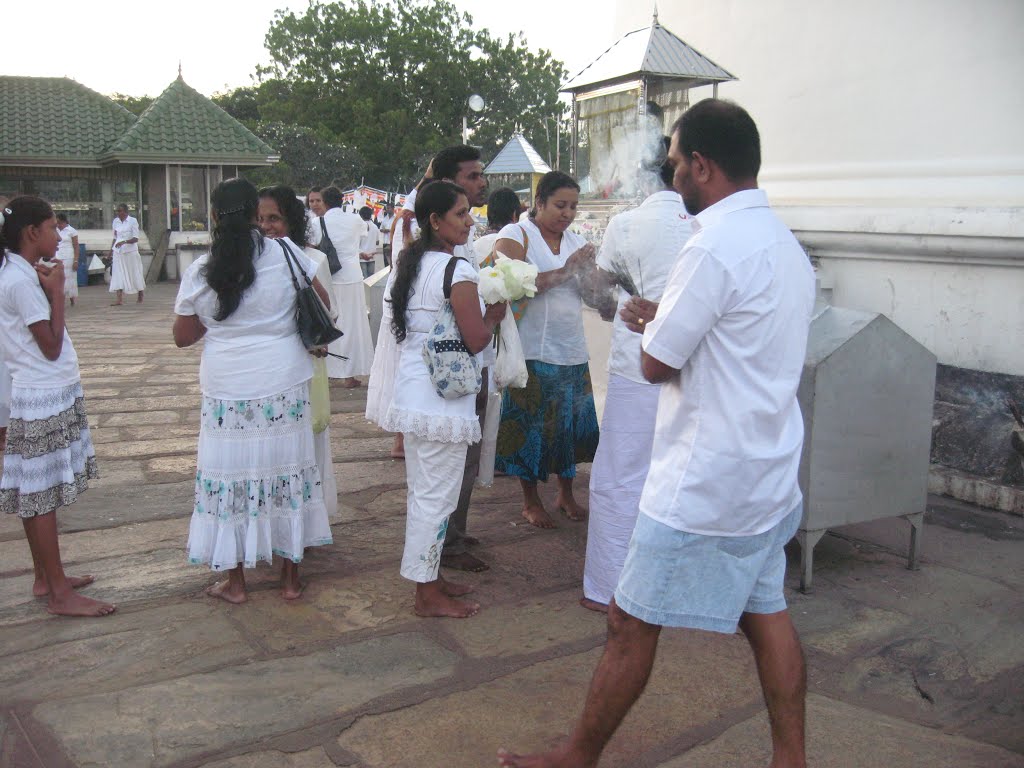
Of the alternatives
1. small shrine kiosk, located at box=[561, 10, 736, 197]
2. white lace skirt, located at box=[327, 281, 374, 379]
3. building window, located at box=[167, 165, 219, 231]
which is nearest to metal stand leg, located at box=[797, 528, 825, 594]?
small shrine kiosk, located at box=[561, 10, 736, 197]

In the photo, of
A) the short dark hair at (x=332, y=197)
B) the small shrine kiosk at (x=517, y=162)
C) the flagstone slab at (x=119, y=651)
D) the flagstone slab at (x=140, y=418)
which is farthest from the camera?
the small shrine kiosk at (x=517, y=162)

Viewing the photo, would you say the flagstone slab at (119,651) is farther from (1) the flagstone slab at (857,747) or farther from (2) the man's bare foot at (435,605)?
(1) the flagstone slab at (857,747)

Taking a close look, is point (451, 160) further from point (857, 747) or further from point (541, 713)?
point (857, 747)

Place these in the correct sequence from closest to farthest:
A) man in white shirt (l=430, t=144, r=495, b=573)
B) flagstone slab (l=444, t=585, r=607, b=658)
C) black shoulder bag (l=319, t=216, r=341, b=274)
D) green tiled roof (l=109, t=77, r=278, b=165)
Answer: flagstone slab (l=444, t=585, r=607, b=658), man in white shirt (l=430, t=144, r=495, b=573), black shoulder bag (l=319, t=216, r=341, b=274), green tiled roof (l=109, t=77, r=278, b=165)

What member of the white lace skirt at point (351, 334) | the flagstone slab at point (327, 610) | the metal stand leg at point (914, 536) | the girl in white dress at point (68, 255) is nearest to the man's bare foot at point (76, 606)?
the flagstone slab at point (327, 610)

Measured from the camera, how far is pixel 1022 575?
404 centimetres

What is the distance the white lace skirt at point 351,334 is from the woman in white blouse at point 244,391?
15.4 ft

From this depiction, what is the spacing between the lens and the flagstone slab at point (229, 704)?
272cm

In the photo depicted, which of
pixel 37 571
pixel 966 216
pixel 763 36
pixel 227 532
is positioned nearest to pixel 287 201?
pixel 227 532

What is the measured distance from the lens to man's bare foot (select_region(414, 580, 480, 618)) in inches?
144

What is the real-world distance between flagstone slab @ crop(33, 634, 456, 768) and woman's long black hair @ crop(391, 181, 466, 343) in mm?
1202

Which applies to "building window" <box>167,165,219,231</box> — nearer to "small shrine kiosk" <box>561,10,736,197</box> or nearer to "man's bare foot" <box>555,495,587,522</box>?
"small shrine kiosk" <box>561,10,736,197</box>

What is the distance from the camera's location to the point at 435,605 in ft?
12.1

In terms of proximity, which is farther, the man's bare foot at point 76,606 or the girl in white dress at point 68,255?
the girl in white dress at point 68,255
